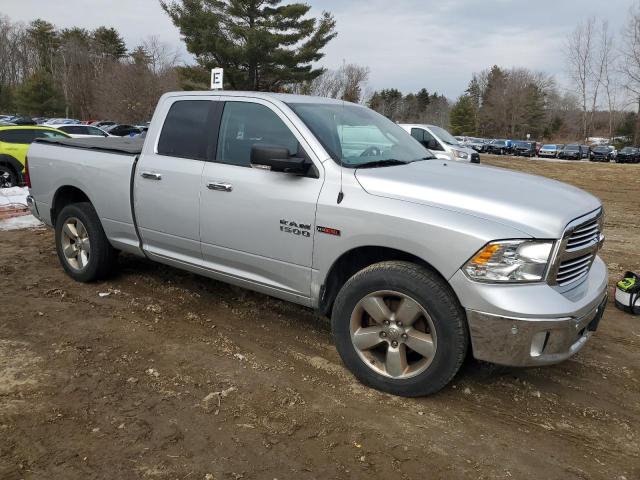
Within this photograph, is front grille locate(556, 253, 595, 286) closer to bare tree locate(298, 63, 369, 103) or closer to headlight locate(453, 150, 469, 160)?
headlight locate(453, 150, 469, 160)

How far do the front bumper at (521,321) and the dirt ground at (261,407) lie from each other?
1.62 ft

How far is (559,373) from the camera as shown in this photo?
12.5 ft

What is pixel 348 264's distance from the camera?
3.67 meters

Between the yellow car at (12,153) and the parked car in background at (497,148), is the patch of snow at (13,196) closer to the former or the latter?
the yellow car at (12,153)

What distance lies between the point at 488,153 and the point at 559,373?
47932 mm

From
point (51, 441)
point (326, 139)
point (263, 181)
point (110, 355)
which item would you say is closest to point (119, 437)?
point (51, 441)

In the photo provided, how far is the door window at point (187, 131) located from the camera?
4.31 metres

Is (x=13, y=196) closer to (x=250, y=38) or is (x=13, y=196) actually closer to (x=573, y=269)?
(x=573, y=269)

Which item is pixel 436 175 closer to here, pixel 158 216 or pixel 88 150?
pixel 158 216

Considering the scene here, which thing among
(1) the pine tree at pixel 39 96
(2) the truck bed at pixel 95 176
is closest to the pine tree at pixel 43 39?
(1) the pine tree at pixel 39 96

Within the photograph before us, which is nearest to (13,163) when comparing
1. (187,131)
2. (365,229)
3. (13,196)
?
(13,196)

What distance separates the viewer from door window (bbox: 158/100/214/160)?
14.1ft

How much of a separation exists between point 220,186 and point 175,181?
52cm

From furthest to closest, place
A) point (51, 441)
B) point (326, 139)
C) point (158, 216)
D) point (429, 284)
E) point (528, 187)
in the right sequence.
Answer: point (158, 216) → point (326, 139) → point (528, 187) → point (429, 284) → point (51, 441)
